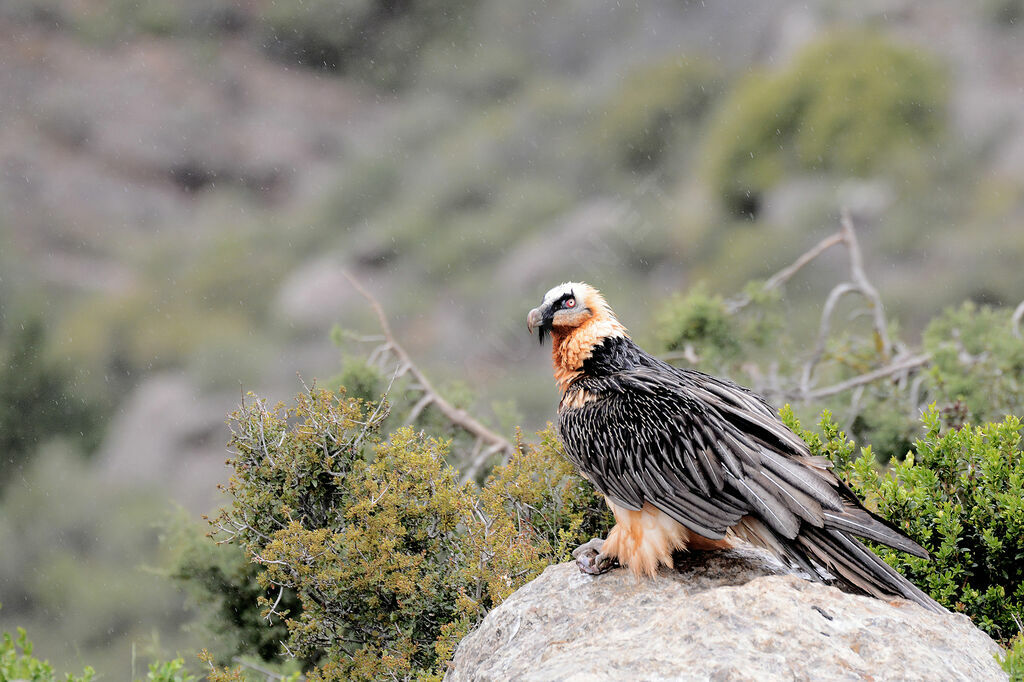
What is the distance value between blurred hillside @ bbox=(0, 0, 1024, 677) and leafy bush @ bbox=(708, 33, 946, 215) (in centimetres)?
9

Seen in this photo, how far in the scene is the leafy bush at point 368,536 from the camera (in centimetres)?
447

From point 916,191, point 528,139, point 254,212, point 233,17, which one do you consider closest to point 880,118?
point 916,191

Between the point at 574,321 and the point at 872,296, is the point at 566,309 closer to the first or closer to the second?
the point at 574,321

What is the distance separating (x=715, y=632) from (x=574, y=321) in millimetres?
1610

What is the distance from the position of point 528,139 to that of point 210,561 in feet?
89.9

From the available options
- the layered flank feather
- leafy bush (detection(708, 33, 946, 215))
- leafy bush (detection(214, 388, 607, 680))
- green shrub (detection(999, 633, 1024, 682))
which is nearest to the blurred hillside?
leafy bush (detection(708, 33, 946, 215))

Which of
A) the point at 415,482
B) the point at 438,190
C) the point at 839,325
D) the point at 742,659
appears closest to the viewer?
the point at 742,659

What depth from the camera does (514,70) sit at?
34.8 m

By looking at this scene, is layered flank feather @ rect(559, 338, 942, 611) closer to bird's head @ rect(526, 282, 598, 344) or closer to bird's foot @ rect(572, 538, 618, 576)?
bird's foot @ rect(572, 538, 618, 576)

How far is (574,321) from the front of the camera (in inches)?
170

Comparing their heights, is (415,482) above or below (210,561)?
below

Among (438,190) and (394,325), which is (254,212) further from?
(394,325)

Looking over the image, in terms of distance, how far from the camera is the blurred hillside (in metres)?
23.0

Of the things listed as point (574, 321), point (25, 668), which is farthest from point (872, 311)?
point (25, 668)
